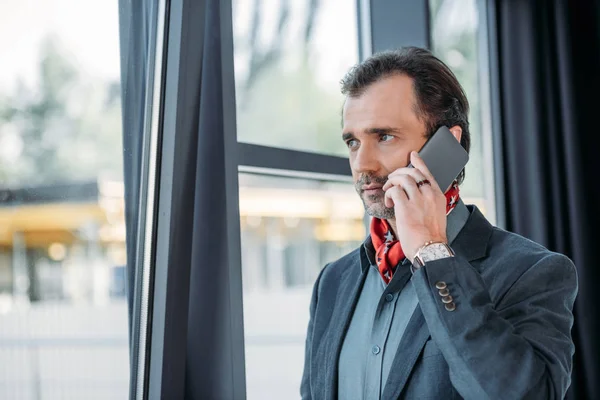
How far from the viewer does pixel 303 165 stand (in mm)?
2139

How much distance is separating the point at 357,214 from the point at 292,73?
646mm

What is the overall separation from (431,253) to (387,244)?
0.22 meters

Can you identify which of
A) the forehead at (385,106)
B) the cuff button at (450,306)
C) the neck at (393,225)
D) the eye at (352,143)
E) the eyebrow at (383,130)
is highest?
the forehead at (385,106)

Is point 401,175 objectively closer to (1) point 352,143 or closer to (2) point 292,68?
(1) point 352,143

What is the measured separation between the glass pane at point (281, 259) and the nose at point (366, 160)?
0.63 m

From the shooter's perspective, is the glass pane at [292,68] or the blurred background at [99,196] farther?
the glass pane at [292,68]

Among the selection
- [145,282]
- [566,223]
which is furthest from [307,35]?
[566,223]

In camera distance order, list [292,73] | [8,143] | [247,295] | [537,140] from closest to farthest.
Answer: [8,143] → [247,295] → [292,73] → [537,140]

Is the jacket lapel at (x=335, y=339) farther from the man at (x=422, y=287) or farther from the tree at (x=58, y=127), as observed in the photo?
the tree at (x=58, y=127)

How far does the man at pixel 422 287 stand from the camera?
115cm

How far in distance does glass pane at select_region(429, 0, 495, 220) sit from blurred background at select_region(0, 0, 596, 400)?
1.04 metres

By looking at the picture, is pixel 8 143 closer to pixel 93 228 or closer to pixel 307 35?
pixel 93 228

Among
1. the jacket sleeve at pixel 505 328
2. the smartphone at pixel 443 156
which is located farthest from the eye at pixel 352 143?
the jacket sleeve at pixel 505 328

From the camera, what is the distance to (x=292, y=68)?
2277 mm
